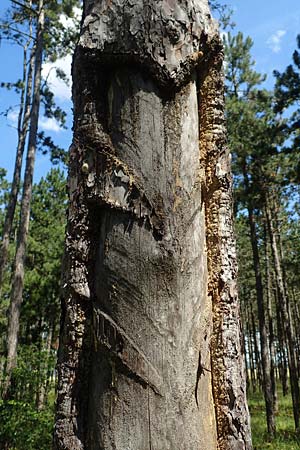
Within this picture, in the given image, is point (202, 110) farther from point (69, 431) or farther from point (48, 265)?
point (48, 265)

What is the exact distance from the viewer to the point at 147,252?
141cm

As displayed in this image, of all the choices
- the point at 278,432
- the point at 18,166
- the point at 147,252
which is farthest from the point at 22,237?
the point at 147,252

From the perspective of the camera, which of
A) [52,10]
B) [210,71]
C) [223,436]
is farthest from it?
[52,10]

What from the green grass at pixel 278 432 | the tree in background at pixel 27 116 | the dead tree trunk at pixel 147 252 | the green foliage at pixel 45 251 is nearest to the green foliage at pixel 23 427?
the tree in background at pixel 27 116

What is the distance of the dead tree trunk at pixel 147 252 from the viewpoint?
1.33 m

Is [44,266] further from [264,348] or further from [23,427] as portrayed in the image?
[23,427]

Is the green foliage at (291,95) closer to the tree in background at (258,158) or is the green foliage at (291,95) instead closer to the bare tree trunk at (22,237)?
the tree in background at (258,158)

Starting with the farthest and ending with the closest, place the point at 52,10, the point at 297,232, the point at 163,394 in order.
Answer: the point at 297,232
the point at 52,10
the point at 163,394

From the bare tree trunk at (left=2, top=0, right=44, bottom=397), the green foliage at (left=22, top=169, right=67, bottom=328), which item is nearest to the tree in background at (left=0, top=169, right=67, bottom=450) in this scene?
the green foliage at (left=22, top=169, right=67, bottom=328)

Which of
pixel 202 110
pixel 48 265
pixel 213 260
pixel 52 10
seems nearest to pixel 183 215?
pixel 213 260

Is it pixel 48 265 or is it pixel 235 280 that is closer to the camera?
pixel 235 280

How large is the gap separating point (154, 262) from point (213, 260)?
299 millimetres

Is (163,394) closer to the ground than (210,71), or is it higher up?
closer to the ground

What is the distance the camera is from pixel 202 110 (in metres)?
1.76
